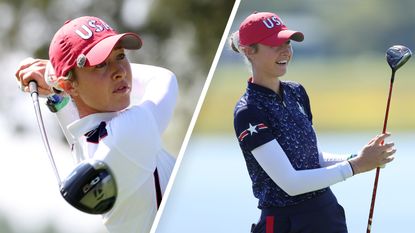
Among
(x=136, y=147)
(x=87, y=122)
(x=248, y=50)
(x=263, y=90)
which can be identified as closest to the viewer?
(x=136, y=147)

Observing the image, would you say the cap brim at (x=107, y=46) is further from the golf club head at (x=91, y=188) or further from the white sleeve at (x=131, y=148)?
the golf club head at (x=91, y=188)

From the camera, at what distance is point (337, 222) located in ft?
13.4

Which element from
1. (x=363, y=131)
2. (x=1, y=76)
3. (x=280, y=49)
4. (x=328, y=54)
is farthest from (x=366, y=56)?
(x=280, y=49)

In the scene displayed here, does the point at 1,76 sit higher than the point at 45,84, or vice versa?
the point at 45,84

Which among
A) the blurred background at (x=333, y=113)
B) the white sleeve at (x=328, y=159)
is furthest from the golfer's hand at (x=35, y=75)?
the blurred background at (x=333, y=113)

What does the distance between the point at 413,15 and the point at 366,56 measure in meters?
0.67

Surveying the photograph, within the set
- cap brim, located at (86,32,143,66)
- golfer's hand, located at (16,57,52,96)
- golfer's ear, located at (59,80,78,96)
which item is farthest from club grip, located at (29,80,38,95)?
cap brim, located at (86,32,143,66)

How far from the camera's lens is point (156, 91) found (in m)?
3.85

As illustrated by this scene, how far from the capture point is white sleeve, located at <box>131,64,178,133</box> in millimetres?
3801

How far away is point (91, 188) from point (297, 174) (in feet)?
2.53

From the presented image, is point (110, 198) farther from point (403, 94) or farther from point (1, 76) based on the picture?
point (403, 94)

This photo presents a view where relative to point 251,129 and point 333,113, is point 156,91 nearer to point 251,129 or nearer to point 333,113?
point 251,129

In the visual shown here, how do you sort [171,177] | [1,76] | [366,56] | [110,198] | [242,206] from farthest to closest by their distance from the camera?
[366,56], [1,76], [242,206], [171,177], [110,198]

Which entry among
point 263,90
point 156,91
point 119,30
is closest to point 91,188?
point 156,91
